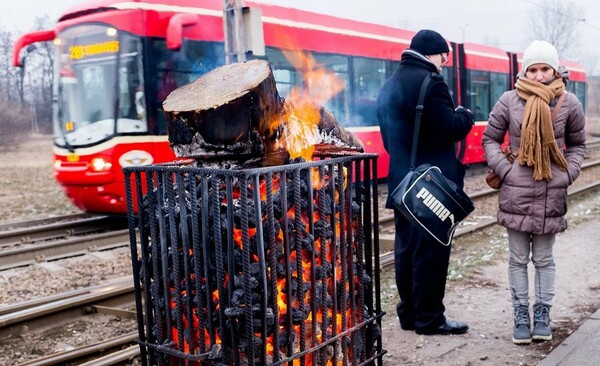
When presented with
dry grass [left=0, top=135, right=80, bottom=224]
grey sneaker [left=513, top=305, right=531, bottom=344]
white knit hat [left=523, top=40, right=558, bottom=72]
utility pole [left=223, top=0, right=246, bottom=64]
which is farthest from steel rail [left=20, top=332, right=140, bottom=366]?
dry grass [left=0, top=135, right=80, bottom=224]

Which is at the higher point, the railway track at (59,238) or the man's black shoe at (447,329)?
the man's black shoe at (447,329)

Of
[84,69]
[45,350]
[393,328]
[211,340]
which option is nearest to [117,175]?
[84,69]

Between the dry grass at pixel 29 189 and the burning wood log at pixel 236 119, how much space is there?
9.62 m

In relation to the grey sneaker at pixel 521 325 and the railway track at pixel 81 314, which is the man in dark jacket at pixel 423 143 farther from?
the railway track at pixel 81 314

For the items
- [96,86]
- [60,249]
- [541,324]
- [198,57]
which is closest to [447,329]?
[541,324]

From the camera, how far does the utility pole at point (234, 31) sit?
8508 mm

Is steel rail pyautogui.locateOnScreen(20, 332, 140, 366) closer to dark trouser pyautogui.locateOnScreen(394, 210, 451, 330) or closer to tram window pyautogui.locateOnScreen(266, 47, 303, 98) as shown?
dark trouser pyautogui.locateOnScreen(394, 210, 451, 330)

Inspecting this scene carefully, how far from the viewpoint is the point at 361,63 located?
12.9 metres

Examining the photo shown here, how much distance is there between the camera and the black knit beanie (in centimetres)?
435

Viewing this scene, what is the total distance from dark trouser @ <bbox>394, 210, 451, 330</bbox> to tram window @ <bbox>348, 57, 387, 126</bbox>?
8168 mm

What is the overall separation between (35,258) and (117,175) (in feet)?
5.99

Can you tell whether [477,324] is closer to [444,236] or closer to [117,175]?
[444,236]

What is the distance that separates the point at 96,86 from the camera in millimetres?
9672

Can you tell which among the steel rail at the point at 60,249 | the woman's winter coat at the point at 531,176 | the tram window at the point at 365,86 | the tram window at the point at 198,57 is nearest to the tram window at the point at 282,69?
the tram window at the point at 198,57
